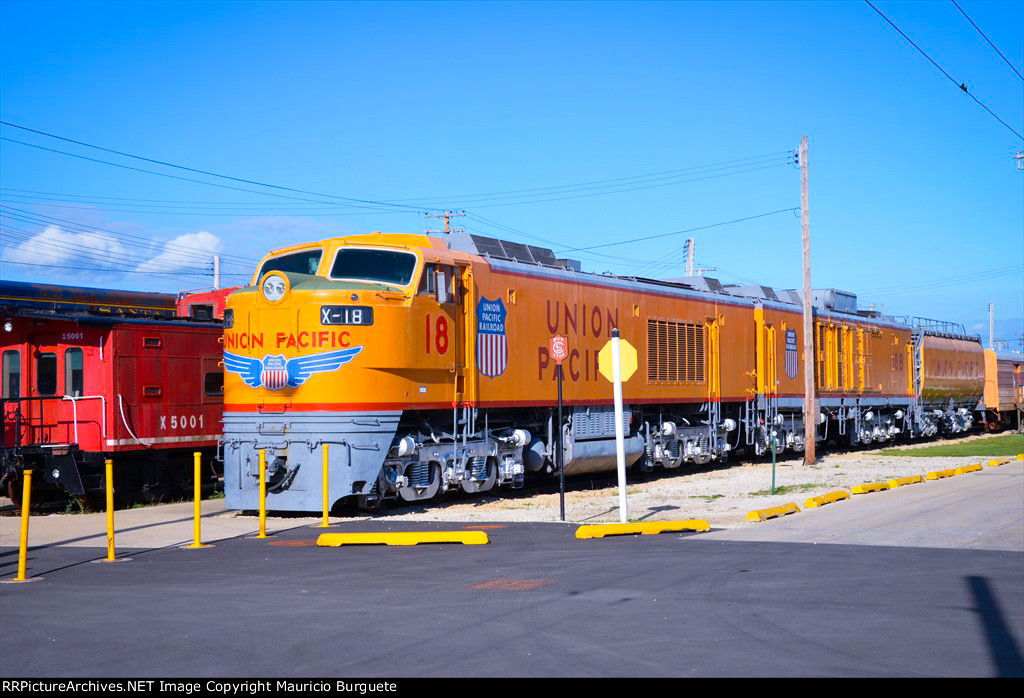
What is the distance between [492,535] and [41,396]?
9872 millimetres

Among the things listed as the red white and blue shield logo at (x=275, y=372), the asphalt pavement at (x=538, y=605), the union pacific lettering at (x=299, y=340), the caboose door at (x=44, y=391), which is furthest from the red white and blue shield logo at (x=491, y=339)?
the caboose door at (x=44, y=391)

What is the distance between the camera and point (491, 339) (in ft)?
61.7

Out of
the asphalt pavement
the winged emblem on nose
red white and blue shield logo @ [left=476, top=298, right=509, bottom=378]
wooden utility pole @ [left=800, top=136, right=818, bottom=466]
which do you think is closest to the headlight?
the winged emblem on nose

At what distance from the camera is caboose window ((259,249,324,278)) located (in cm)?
1772

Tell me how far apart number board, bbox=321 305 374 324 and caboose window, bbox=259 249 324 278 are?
1436mm

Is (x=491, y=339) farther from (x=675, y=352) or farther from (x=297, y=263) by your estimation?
(x=675, y=352)

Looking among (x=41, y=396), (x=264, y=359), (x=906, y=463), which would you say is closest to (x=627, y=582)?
(x=264, y=359)

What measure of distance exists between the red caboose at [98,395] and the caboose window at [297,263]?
3011 mm

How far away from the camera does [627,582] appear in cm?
1041

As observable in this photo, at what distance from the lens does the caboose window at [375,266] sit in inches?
677

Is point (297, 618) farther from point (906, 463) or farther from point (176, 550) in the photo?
point (906, 463)

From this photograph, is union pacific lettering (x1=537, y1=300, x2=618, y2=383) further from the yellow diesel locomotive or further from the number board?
the number board

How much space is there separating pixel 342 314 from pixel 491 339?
10.8ft

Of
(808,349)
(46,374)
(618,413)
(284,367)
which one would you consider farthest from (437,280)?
(808,349)
